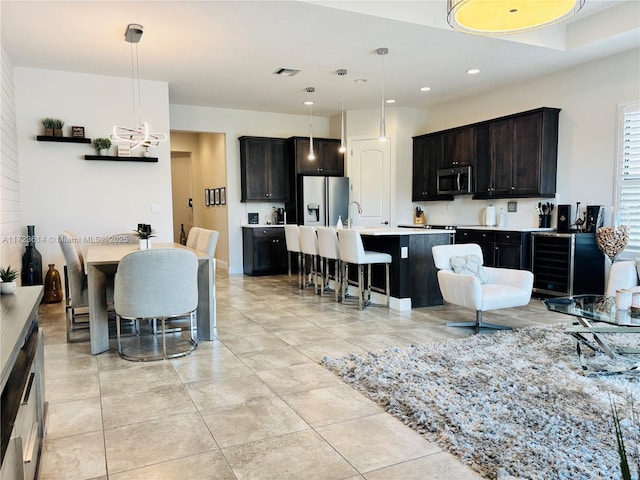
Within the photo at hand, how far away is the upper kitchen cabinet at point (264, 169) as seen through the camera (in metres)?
7.79

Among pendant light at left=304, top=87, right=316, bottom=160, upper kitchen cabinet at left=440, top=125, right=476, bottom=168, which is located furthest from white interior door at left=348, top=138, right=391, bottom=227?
upper kitchen cabinet at left=440, top=125, right=476, bottom=168

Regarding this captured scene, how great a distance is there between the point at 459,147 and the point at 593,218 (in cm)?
233

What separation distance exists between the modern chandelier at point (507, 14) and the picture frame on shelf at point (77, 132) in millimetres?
4710

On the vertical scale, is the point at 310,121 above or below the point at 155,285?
above

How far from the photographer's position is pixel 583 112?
5477mm

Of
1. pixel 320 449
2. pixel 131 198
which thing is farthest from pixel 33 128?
pixel 320 449

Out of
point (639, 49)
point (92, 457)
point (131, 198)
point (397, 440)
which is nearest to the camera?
point (92, 457)

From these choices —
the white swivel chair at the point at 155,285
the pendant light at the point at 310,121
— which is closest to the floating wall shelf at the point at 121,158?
the pendant light at the point at 310,121

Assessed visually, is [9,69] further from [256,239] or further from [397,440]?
[397,440]

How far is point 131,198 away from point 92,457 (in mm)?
4473

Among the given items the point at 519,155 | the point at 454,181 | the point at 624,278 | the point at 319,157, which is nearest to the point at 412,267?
the point at 624,278

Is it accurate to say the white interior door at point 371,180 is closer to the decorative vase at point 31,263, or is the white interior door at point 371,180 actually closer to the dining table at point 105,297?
the dining table at point 105,297

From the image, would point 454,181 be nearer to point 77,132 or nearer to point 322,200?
point 322,200

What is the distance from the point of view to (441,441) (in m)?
2.12
